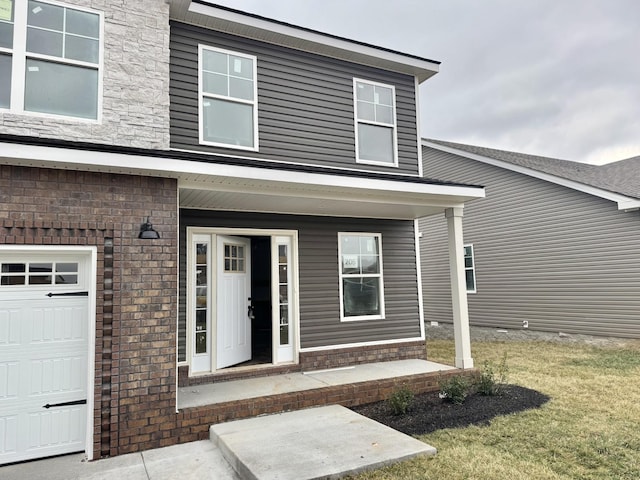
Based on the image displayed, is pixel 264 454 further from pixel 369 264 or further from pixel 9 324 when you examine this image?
pixel 369 264

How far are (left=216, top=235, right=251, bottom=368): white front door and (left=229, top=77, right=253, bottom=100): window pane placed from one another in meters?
2.29

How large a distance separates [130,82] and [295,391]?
14.6 ft

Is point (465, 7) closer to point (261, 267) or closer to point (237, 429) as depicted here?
point (261, 267)

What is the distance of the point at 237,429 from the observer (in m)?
4.50

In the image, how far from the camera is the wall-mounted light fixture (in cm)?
433

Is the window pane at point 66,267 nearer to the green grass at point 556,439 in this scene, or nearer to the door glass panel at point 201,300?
the door glass panel at point 201,300

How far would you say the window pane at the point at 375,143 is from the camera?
24.8ft

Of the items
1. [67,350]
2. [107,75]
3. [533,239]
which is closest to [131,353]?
[67,350]

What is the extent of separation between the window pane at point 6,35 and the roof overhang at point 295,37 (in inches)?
79.2

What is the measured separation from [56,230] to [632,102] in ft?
71.5

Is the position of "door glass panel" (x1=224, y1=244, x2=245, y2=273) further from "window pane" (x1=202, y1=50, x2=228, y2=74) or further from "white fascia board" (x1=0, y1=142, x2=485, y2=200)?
"window pane" (x1=202, y1=50, x2=228, y2=74)

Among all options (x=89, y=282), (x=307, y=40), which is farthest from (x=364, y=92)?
(x=89, y=282)

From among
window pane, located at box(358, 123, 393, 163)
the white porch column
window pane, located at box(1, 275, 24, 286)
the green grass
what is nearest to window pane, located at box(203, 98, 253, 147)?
window pane, located at box(358, 123, 393, 163)

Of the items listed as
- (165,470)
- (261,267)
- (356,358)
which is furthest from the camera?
(261,267)
